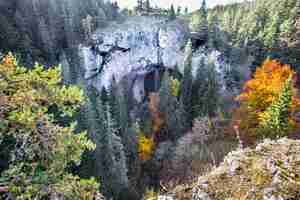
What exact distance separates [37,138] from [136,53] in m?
59.1

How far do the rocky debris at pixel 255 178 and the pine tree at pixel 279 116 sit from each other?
17560mm

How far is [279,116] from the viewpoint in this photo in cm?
2077

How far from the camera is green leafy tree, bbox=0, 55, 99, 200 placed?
4656 millimetres

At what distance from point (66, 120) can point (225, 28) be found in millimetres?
67584

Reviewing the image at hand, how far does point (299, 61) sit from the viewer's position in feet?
171

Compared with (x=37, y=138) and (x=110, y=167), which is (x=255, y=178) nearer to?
(x=37, y=138)

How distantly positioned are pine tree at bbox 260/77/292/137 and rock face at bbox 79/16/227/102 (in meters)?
37.7

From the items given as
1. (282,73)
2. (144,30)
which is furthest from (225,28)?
(282,73)

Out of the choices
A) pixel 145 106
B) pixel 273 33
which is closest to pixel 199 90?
pixel 145 106

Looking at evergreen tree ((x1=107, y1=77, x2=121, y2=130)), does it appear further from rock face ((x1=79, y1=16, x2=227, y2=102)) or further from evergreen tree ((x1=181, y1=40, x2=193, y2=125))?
rock face ((x1=79, y1=16, x2=227, y2=102))

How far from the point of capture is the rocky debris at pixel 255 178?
137 inches

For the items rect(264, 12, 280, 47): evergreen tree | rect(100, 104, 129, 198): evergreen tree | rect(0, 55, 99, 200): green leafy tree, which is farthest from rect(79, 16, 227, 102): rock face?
rect(0, 55, 99, 200): green leafy tree

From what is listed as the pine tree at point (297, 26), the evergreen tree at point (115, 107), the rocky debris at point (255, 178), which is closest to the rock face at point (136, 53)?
the pine tree at point (297, 26)

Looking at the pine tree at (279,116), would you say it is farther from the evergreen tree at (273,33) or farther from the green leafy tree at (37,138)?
the evergreen tree at (273,33)
